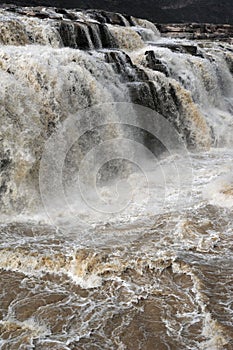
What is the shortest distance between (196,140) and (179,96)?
1.39 m

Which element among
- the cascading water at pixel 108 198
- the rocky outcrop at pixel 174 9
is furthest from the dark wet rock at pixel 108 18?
the rocky outcrop at pixel 174 9

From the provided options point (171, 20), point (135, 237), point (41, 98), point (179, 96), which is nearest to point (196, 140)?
point (179, 96)

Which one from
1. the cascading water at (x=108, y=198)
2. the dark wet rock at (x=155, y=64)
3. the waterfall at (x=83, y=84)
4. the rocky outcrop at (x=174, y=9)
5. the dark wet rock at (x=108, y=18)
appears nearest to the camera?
the cascading water at (x=108, y=198)

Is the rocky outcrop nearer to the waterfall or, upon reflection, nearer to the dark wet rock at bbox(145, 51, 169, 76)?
the waterfall

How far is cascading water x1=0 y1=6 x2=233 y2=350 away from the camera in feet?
13.3

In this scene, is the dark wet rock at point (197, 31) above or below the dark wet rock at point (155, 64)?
above

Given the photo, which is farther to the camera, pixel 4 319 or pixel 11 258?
pixel 11 258

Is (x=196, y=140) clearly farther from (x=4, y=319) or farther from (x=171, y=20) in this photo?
(x=171, y=20)

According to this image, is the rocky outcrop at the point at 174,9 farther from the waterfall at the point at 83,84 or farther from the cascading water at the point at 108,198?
the cascading water at the point at 108,198

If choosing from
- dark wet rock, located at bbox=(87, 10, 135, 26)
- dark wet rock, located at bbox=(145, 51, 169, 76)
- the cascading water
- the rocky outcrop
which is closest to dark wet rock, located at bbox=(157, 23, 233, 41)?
dark wet rock, located at bbox=(87, 10, 135, 26)

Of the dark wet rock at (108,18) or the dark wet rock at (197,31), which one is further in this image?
the dark wet rock at (197,31)

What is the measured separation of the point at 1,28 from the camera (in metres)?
10.2

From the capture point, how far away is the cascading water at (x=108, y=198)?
404cm

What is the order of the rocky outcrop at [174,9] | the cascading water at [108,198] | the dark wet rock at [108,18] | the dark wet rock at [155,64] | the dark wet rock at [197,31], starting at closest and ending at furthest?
1. the cascading water at [108,198]
2. the dark wet rock at [155,64]
3. the dark wet rock at [108,18]
4. the dark wet rock at [197,31]
5. the rocky outcrop at [174,9]
